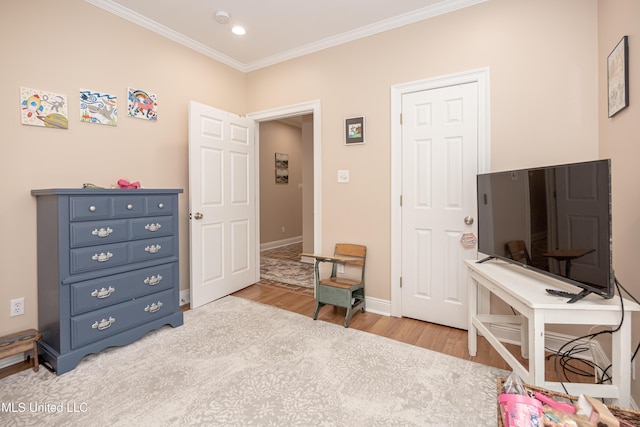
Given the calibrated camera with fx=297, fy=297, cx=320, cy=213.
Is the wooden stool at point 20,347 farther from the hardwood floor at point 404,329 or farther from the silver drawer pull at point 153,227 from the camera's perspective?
the hardwood floor at point 404,329

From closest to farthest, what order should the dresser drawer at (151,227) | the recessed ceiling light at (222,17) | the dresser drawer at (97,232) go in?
the dresser drawer at (97,232) < the dresser drawer at (151,227) < the recessed ceiling light at (222,17)

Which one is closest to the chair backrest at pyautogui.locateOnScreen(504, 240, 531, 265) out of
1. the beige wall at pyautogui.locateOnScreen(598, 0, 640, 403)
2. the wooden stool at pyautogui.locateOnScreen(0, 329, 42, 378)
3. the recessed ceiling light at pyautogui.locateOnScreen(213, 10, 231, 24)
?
the beige wall at pyautogui.locateOnScreen(598, 0, 640, 403)

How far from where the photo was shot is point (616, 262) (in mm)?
1810

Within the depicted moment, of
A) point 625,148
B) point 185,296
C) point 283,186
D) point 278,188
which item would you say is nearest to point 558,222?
point 625,148

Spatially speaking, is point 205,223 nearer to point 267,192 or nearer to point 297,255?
point 297,255

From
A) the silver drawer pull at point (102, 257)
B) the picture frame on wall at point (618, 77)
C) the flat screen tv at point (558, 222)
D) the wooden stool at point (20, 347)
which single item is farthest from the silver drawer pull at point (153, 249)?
the picture frame on wall at point (618, 77)

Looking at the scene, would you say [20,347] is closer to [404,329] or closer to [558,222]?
[404,329]

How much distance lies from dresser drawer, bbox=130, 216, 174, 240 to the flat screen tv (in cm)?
255

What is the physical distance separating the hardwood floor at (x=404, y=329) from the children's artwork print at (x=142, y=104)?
82.9 inches

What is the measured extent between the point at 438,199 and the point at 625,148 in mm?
1181

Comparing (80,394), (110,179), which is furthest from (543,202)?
(110,179)

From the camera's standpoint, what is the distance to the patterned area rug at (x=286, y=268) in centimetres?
402

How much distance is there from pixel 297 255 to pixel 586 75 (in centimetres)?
457

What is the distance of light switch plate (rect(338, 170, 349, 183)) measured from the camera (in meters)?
3.07
